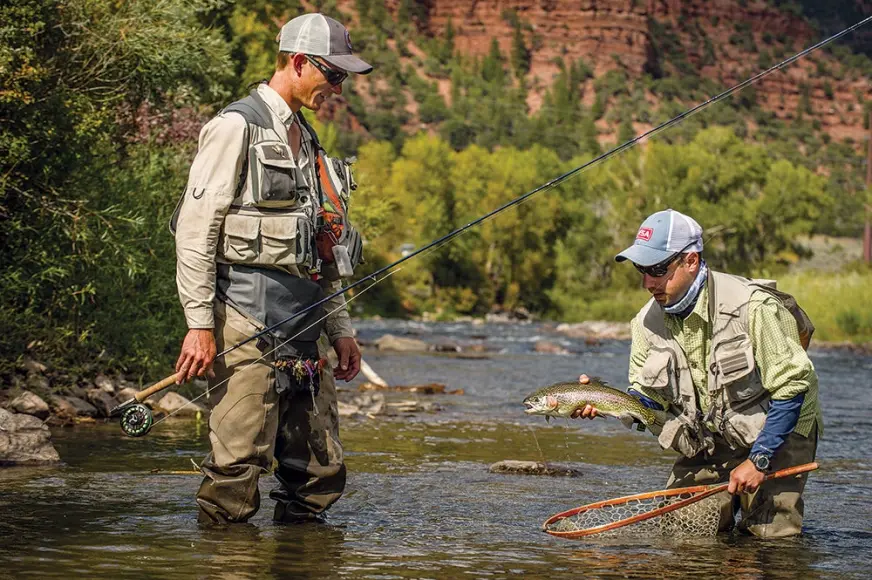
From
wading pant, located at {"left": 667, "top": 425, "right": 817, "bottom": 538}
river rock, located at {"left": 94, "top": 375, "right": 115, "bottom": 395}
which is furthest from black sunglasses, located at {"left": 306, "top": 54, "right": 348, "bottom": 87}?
river rock, located at {"left": 94, "top": 375, "right": 115, "bottom": 395}

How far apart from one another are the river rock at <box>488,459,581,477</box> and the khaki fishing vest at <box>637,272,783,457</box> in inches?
104

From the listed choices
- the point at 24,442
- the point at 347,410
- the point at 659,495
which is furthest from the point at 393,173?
the point at 659,495

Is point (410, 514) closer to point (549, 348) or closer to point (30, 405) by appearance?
point (30, 405)

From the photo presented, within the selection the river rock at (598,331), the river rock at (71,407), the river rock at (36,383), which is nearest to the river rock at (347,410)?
the river rock at (71,407)

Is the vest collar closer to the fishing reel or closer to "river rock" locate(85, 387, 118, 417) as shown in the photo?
the fishing reel

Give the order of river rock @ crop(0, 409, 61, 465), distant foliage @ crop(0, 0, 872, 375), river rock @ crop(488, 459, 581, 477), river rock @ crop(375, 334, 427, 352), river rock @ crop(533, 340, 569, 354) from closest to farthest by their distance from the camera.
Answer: river rock @ crop(0, 409, 61, 465) → river rock @ crop(488, 459, 581, 477) → distant foliage @ crop(0, 0, 872, 375) → river rock @ crop(375, 334, 427, 352) → river rock @ crop(533, 340, 569, 354)

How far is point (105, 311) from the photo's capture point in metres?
11.7

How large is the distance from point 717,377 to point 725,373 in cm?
7

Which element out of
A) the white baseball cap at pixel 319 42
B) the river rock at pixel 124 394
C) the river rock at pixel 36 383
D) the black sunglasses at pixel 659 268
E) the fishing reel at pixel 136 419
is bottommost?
the river rock at pixel 124 394

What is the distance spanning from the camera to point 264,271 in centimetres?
→ 587

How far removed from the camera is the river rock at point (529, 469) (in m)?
8.84

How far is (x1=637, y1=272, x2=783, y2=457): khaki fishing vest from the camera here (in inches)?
233

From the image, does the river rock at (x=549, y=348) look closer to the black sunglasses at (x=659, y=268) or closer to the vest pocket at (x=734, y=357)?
the vest pocket at (x=734, y=357)

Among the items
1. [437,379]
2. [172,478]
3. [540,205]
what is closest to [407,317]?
[540,205]
